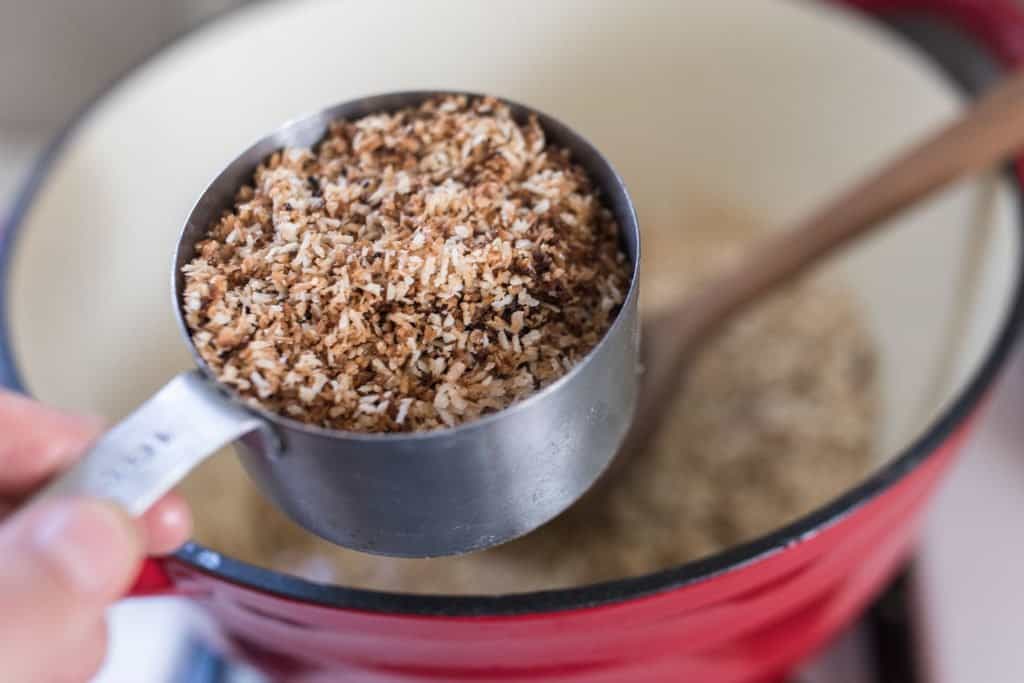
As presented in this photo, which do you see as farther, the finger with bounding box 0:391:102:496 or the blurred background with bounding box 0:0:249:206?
the blurred background with bounding box 0:0:249:206

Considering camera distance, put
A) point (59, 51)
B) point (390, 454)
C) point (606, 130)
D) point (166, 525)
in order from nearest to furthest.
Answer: point (390, 454) < point (166, 525) < point (606, 130) < point (59, 51)

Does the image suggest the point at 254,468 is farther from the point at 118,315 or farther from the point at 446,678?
the point at 118,315

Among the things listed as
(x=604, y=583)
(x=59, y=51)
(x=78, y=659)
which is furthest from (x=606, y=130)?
(x=59, y=51)

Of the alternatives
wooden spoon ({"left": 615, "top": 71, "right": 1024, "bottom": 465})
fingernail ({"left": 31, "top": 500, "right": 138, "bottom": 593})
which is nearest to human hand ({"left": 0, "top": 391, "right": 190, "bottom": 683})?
fingernail ({"left": 31, "top": 500, "right": 138, "bottom": 593})

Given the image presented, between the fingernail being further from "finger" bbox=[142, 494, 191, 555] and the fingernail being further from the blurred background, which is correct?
the blurred background

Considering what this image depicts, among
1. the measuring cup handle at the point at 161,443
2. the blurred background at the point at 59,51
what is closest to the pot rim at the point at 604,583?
the measuring cup handle at the point at 161,443

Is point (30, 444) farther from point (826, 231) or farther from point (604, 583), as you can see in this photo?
point (826, 231)
